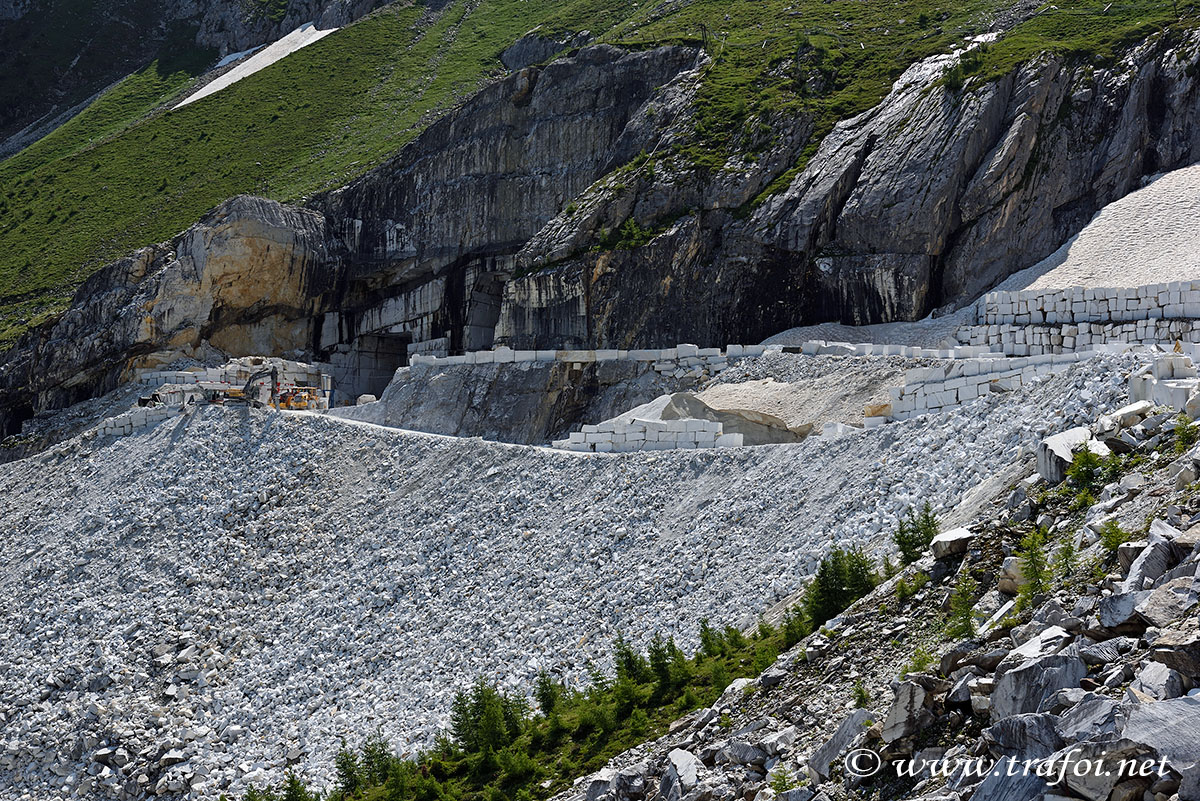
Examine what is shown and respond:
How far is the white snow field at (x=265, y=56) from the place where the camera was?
9562 centimetres

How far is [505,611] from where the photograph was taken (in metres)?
25.4

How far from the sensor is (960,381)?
27094 millimetres

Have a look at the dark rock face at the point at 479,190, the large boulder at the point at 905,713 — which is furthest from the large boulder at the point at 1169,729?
the dark rock face at the point at 479,190

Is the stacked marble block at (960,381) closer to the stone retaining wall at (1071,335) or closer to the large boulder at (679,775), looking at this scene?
the stone retaining wall at (1071,335)

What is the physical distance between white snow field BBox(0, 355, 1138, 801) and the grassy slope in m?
20.5

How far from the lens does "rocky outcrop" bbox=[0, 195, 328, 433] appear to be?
53500mm

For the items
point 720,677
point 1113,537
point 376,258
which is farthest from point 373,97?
point 1113,537

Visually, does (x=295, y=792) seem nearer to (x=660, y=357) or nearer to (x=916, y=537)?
(x=916, y=537)

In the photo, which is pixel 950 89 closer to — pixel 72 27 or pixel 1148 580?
pixel 1148 580

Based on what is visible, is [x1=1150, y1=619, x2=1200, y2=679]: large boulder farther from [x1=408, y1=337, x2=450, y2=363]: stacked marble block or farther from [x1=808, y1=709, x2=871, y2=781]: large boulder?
[x1=408, y1=337, x2=450, y2=363]: stacked marble block

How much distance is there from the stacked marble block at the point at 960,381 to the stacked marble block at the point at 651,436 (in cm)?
391

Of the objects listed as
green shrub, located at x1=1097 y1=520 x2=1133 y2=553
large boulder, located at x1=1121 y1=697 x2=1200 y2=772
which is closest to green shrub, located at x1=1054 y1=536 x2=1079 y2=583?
green shrub, located at x1=1097 y1=520 x2=1133 y2=553

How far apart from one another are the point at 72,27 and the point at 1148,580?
12614cm

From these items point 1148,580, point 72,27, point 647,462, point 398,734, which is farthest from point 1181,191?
point 72,27
